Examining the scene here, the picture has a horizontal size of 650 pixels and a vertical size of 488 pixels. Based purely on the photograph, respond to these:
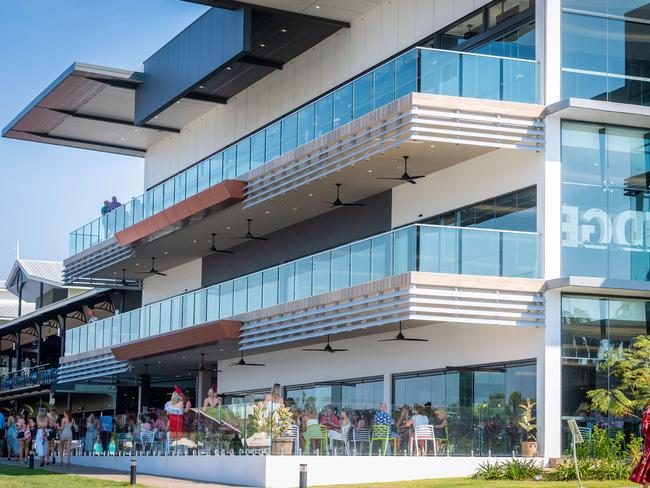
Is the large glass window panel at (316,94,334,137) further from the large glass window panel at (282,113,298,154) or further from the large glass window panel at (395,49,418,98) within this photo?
the large glass window panel at (395,49,418,98)

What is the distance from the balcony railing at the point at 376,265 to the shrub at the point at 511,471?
437 cm

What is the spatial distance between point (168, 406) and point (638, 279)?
13.6 metres

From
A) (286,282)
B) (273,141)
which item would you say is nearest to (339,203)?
(286,282)

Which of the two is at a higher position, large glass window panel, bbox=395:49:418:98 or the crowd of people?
large glass window panel, bbox=395:49:418:98

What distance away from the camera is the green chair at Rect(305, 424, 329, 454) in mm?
26703

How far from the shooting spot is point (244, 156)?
37156 millimetres

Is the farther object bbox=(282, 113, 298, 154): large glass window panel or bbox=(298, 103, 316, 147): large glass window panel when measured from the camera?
bbox=(282, 113, 298, 154): large glass window panel

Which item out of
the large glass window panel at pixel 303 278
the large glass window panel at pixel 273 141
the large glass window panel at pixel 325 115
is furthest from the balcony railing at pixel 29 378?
the large glass window panel at pixel 325 115

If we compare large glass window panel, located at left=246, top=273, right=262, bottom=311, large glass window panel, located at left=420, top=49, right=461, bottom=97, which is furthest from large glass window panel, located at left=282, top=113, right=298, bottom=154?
large glass window panel, located at left=420, top=49, right=461, bottom=97

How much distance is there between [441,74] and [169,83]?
1708 centimetres

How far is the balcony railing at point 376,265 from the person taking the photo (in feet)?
90.9

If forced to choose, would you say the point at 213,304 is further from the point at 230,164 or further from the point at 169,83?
the point at 169,83

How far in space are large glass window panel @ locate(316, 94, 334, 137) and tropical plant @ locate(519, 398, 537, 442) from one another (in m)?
9.38

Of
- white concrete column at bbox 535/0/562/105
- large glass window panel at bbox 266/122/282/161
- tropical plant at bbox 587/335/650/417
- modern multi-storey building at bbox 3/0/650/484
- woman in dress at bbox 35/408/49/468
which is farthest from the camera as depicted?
woman in dress at bbox 35/408/49/468
